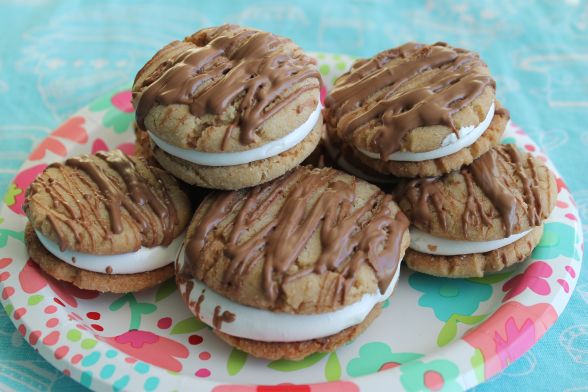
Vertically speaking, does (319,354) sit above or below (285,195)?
below

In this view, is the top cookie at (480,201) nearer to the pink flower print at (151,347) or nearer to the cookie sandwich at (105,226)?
the cookie sandwich at (105,226)

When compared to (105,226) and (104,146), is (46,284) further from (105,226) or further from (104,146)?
(104,146)

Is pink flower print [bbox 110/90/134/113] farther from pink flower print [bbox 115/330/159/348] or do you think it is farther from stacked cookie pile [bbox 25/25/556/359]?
pink flower print [bbox 115/330/159/348]

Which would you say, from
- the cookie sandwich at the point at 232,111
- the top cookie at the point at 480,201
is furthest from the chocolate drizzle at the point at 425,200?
the cookie sandwich at the point at 232,111

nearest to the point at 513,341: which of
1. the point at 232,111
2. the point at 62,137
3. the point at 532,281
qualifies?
the point at 532,281

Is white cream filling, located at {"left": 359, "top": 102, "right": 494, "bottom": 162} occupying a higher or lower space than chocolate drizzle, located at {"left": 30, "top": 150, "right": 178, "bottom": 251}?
higher

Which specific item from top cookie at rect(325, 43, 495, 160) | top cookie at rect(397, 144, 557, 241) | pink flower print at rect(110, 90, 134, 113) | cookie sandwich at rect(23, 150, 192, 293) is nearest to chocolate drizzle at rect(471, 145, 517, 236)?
top cookie at rect(397, 144, 557, 241)

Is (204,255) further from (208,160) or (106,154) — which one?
(106,154)

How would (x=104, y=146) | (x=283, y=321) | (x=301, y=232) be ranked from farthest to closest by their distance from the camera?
(x=104, y=146) → (x=301, y=232) → (x=283, y=321)
